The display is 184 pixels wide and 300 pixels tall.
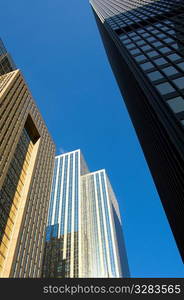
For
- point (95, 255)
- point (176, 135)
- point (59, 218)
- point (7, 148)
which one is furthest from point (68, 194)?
point (176, 135)

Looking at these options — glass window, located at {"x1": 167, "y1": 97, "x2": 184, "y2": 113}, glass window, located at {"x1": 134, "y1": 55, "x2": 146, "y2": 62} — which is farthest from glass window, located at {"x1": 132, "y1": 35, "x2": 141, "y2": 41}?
glass window, located at {"x1": 167, "y1": 97, "x2": 184, "y2": 113}

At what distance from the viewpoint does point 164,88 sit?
21234mm

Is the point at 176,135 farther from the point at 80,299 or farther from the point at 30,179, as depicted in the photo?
the point at 30,179

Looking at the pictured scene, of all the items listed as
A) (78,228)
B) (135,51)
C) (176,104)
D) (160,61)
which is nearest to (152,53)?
(160,61)

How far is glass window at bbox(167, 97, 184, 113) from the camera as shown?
1827 cm

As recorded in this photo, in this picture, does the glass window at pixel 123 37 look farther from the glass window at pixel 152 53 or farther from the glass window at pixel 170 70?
the glass window at pixel 170 70

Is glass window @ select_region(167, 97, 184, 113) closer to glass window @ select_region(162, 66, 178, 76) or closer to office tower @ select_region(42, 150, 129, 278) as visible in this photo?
glass window @ select_region(162, 66, 178, 76)

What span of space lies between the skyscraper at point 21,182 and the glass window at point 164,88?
26541 mm

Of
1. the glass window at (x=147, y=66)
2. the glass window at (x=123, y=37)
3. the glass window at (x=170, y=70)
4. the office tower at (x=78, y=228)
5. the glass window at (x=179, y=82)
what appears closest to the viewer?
the glass window at (x=179, y=82)

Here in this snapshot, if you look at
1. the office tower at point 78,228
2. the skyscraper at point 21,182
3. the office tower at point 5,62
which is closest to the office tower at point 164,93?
the skyscraper at point 21,182

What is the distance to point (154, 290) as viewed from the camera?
775 cm

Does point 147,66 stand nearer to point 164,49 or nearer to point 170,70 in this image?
point 164,49

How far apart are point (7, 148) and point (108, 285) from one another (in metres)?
36.0

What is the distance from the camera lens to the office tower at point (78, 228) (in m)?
111
